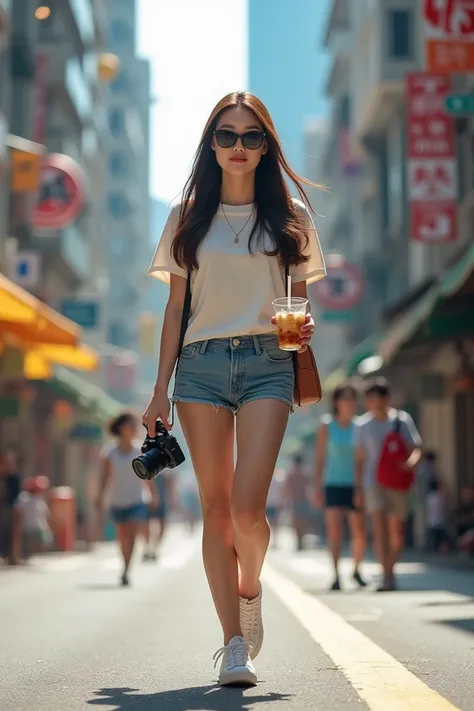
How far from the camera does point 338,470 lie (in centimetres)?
1419

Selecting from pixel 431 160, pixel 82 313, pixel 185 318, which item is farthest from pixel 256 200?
pixel 82 313

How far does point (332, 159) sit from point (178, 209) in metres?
70.2

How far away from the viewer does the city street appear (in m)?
5.38

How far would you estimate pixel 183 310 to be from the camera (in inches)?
239

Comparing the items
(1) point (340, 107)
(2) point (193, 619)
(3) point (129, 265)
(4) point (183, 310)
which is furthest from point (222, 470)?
(3) point (129, 265)

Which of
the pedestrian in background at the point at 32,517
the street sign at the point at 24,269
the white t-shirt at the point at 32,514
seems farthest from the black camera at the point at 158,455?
the street sign at the point at 24,269

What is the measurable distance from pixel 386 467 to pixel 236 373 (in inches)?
302

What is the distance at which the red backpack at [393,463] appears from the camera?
43.8ft

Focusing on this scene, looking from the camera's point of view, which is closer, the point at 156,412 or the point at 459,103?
the point at 156,412

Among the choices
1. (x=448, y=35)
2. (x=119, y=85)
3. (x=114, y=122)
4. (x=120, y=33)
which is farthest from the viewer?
(x=120, y=33)

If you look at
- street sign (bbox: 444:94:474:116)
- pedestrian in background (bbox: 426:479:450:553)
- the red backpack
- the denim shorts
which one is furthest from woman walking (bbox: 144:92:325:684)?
pedestrian in background (bbox: 426:479:450:553)

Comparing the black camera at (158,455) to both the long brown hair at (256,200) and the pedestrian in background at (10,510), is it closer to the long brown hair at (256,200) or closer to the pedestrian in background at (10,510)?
the long brown hair at (256,200)

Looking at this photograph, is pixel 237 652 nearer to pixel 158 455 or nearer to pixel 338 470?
pixel 158 455

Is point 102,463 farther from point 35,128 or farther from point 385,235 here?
point 385,235
